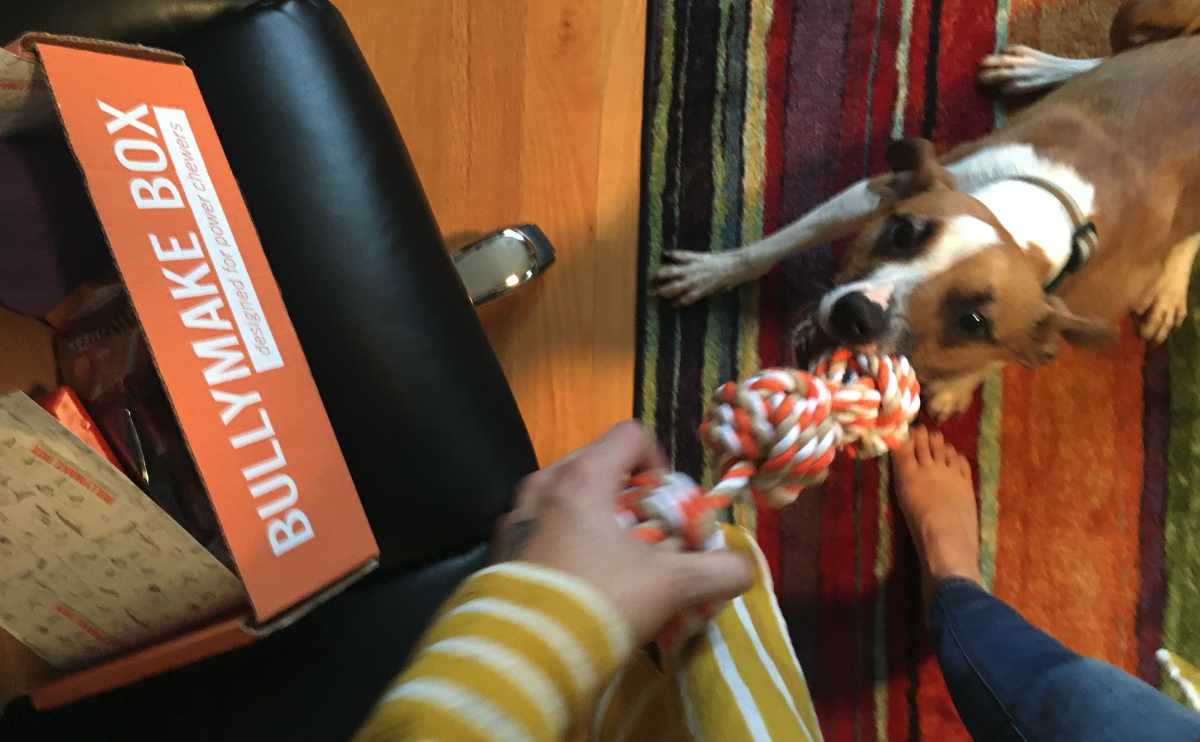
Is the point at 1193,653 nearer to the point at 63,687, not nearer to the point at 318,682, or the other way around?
the point at 318,682

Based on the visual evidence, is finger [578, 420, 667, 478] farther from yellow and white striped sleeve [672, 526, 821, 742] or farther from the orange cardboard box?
the orange cardboard box

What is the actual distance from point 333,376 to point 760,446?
Result: 559mm

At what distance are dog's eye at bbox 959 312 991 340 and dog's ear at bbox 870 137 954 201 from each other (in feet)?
0.73

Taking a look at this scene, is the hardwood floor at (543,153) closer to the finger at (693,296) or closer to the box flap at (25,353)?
the finger at (693,296)

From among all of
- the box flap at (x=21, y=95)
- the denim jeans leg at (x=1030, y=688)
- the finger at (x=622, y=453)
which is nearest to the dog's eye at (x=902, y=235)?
the denim jeans leg at (x=1030, y=688)

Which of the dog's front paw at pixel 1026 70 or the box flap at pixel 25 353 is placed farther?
the dog's front paw at pixel 1026 70

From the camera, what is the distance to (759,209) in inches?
65.8

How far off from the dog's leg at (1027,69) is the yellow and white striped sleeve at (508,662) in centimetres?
157

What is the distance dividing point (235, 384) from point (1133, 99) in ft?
4.99

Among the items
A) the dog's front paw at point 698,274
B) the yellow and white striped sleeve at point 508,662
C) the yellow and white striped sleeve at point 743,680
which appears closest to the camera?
the yellow and white striped sleeve at point 508,662

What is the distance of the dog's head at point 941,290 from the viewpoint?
123 centimetres

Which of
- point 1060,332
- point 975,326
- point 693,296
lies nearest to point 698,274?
point 693,296

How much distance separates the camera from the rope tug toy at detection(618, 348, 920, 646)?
0.65 meters

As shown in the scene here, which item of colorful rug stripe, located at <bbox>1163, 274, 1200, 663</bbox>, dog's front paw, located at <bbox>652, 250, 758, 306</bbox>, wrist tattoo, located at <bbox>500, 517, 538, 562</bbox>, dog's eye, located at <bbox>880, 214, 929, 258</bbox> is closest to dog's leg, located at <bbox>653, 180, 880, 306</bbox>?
dog's front paw, located at <bbox>652, 250, 758, 306</bbox>
